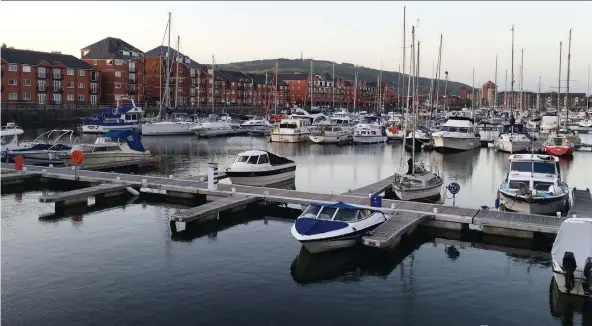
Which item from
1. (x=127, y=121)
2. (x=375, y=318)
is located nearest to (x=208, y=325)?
(x=375, y=318)

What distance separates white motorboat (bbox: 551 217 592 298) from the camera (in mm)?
16547

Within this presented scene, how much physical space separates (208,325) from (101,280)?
5308mm

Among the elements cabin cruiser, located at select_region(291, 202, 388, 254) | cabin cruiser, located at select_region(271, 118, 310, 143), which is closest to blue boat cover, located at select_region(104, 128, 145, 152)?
cabin cruiser, located at select_region(291, 202, 388, 254)

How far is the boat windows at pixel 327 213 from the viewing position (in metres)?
21.5

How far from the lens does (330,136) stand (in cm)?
7500

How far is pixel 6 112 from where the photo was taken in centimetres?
→ 8988

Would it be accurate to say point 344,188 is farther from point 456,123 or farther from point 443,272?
point 456,123

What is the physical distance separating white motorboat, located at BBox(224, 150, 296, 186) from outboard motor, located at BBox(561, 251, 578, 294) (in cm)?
2136

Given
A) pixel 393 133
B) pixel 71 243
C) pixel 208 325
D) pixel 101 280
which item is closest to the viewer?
pixel 208 325

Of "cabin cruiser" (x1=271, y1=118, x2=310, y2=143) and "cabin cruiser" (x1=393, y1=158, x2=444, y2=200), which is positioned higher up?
"cabin cruiser" (x1=271, y1=118, x2=310, y2=143)

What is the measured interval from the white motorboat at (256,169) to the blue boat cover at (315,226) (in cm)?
1393

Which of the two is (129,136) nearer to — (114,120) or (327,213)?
(327,213)

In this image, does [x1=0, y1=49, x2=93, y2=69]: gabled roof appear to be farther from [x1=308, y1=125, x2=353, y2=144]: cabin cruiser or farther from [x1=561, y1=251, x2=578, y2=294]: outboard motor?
[x1=561, y1=251, x2=578, y2=294]: outboard motor

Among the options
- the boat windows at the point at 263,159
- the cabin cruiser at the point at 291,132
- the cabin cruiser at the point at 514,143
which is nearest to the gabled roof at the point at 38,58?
the cabin cruiser at the point at 291,132
